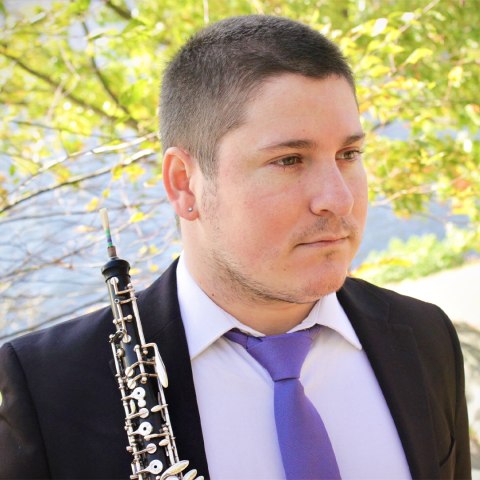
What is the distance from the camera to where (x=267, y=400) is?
180 centimetres

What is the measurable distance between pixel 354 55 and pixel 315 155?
6.26 feet

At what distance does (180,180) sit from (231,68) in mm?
498

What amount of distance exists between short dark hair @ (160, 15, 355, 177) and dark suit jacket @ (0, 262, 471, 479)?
0.66 meters

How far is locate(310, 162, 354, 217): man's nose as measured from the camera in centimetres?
167

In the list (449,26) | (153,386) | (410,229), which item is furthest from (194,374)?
(410,229)

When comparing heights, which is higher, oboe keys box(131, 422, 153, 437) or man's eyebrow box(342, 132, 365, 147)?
man's eyebrow box(342, 132, 365, 147)

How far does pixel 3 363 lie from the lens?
5.76ft

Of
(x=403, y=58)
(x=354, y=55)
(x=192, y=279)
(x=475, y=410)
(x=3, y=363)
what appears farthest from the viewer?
(x=475, y=410)

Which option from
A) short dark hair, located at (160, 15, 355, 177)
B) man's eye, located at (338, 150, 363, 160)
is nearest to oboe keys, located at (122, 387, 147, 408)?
short dark hair, located at (160, 15, 355, 177)

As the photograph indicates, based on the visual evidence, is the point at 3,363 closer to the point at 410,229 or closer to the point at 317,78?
the point at 317,78

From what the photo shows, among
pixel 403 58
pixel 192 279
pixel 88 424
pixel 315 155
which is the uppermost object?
pixel 403 58

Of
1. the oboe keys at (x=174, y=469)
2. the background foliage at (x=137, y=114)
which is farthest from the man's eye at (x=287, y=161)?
the background foliage at (x=137, y=114)

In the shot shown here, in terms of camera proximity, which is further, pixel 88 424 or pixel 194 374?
pixel 194 374

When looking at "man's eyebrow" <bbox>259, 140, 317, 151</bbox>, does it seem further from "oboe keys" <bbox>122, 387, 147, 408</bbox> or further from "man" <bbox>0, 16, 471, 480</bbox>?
"oboe keys" <bbox>122, 387, 147, 408</bbox>
